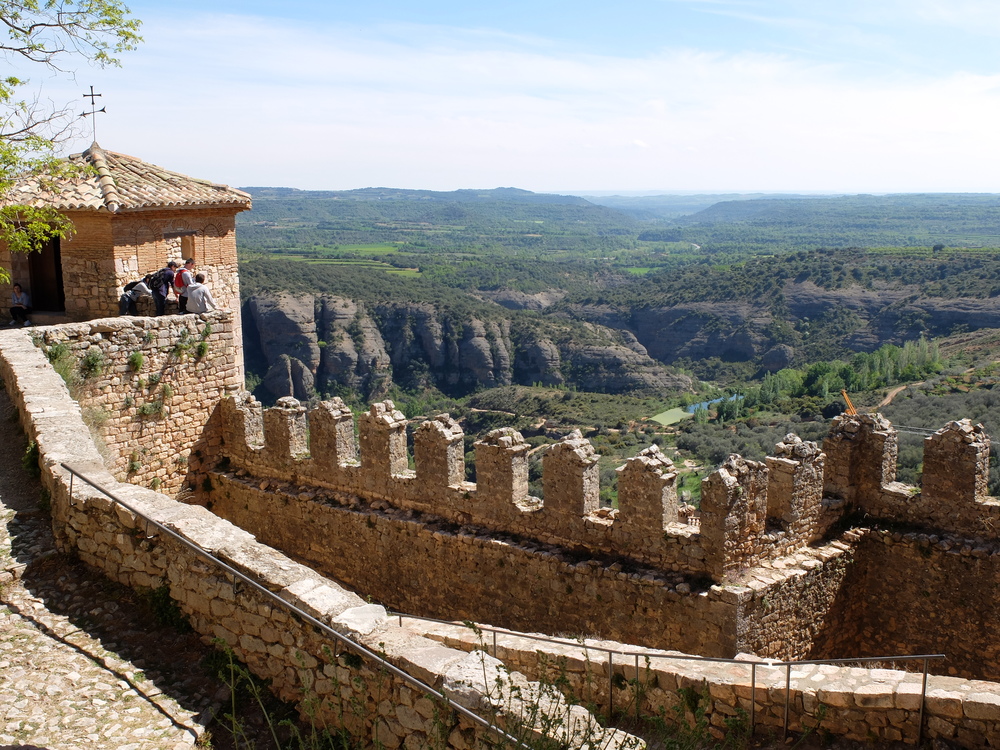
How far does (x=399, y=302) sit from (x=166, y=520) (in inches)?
2441

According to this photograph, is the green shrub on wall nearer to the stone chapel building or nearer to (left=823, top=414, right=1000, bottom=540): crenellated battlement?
the stone chapel building

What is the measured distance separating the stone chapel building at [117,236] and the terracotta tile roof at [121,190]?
11 mm

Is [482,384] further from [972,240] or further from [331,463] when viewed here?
[972,240]

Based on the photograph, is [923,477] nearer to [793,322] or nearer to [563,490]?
[563,490]

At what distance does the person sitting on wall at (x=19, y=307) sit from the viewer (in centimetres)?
1045

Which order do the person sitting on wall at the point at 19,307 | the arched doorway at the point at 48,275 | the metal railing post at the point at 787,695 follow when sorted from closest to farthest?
the metal railing post at the point at 787,695 < the person sitting on wall at the point at 19,307 < the arched doorway at the point at 48,275

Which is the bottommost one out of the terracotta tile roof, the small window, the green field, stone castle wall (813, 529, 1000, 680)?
the green field

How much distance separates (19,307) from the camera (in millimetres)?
→ 10477

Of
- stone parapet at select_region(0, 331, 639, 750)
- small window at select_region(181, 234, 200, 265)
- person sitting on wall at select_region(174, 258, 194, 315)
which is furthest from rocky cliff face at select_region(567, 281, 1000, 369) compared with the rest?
stone parapet at select_region(0, 331, 639, 750)

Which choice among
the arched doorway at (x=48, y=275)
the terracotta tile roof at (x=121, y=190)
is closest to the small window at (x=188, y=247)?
the terracotta tile roof at (x=121, y=190)

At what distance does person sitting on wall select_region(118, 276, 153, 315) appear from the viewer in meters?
9.73

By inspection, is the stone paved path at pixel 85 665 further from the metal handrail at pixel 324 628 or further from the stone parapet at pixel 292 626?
the metal handrail at pixel 324 628

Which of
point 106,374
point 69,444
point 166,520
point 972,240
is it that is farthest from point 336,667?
point 972,240

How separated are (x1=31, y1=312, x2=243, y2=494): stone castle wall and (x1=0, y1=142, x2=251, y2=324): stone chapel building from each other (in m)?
0.94
